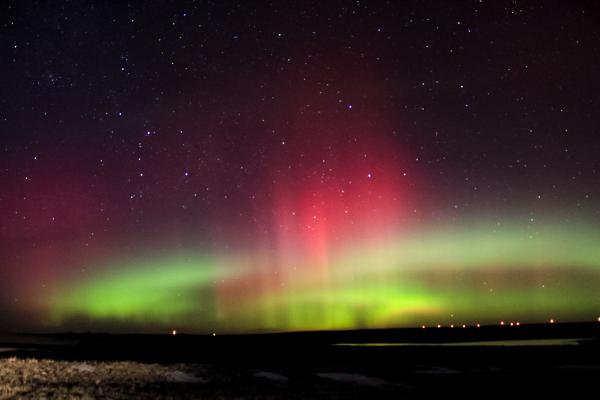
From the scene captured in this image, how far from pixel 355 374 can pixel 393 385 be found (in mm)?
2908

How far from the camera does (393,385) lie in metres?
14.4

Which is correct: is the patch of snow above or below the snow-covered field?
above

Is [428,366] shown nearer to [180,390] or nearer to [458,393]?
[458,393]

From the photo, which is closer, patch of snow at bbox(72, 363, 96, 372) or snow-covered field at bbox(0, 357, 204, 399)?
snow-covered field at bbox(0, 357, 204, 399)

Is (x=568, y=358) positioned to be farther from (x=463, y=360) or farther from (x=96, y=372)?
(x=96, y=372)

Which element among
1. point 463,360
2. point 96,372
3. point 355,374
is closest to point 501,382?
point 355,374

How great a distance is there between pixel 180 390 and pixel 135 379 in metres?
2.90

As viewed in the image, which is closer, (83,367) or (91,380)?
(91,380)

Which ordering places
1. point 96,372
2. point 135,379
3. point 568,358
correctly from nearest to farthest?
point 135,379 → point 96,372 → point 568,358

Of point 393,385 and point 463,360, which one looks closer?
point 393,385

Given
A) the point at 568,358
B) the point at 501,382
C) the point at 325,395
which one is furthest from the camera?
the point at 568,358

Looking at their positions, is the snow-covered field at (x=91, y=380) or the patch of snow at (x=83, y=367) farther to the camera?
the patch of snow at (x=83, y=367)

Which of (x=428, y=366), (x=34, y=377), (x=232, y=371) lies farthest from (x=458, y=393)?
(x=34, y=377)

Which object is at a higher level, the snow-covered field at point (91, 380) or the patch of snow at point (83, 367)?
the patch of snow at point (83, 367)
